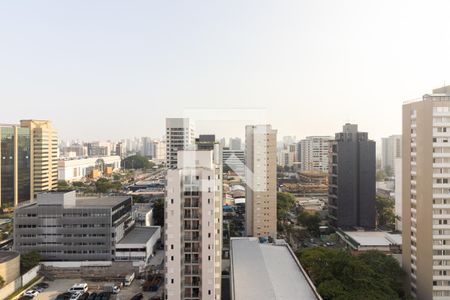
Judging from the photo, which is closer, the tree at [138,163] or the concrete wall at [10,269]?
the concrete wall at [10,269]

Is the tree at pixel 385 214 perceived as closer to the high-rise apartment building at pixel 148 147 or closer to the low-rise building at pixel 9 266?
the low-rise building at pixel 9 266

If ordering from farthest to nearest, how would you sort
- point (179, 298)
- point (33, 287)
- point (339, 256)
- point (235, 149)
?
point (235, 149)
point (33, 287)
point (339, 256)
point (179, 298)

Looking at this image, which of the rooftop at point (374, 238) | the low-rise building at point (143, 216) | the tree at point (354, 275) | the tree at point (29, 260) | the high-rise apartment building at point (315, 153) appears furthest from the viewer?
the high-rise apartment building at point (315, 153)

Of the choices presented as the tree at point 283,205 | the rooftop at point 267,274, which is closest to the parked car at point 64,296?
the rooftop at point 267,274

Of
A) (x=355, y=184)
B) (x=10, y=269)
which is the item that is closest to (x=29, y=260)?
(x=10, y=269)

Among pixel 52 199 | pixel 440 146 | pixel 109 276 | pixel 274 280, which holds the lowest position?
pixel 109 276

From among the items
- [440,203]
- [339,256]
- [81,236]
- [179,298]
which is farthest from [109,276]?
[440,203]

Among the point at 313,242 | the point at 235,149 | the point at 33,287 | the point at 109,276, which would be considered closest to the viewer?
the point at 33,287

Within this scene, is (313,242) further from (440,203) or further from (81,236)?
(81,236)

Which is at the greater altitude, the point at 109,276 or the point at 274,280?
the point at 274,280
